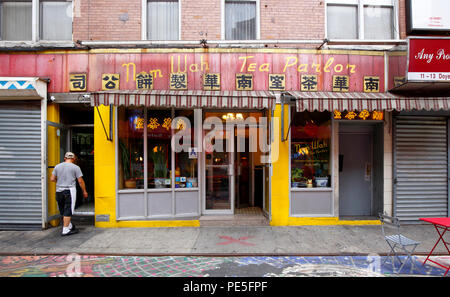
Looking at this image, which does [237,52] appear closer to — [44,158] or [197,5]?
[197,5]

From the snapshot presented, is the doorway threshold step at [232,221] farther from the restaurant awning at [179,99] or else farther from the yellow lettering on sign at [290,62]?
the yellow lettering on sign at [290,62]

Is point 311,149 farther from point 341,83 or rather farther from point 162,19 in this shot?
point 162,19

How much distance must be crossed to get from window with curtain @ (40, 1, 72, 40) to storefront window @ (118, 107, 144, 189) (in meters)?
2.81

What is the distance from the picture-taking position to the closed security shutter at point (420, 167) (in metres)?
6.86

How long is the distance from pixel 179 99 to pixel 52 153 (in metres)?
3.99

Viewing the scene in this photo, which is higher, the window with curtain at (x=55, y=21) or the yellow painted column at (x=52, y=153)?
the window with curtain at (x=55, y=21)

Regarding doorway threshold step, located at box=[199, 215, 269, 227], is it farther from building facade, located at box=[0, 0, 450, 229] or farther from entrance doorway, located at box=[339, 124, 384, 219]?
entrance doorway, located at box=[339, 124, 384, 219]

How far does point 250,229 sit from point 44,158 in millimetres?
5522

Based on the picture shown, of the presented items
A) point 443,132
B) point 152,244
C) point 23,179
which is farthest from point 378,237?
point 23,179

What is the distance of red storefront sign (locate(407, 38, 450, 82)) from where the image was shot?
19.5 ft

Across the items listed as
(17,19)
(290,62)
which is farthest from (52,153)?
(290,62)

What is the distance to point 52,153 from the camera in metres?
6.73

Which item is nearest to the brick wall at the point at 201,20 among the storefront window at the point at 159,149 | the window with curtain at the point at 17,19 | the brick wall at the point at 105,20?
the brick wall at the point at 105,20

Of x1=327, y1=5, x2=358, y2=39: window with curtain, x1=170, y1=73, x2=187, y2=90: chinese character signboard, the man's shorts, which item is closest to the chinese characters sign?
x1=327, y1=5, x2=358, y2=39: window with curtain
